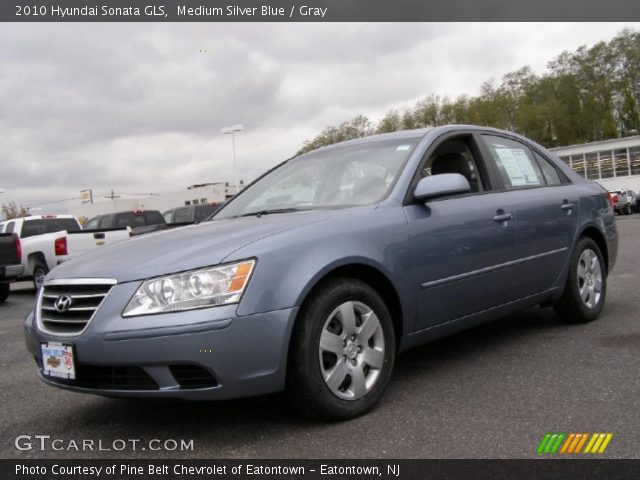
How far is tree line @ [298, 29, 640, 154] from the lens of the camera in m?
59.1

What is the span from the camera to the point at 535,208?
4562 mm

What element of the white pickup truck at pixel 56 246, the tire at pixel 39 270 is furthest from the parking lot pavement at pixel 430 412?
the tire at pixel 39 270

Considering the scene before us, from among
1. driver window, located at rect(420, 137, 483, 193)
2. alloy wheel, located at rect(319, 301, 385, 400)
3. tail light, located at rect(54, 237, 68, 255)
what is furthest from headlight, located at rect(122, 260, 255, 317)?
A: tail light, located at rect(54, 237, 68, 255)

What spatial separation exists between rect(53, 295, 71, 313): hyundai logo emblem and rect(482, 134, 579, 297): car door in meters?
2.89

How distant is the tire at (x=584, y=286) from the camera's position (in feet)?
16.2

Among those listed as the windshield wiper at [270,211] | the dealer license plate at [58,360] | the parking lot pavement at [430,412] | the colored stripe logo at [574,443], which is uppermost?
the windshield wiper at [270,211]

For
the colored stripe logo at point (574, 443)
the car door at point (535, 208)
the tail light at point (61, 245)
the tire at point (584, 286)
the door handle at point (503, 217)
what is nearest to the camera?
the colored stripe logo at point (574, 443)

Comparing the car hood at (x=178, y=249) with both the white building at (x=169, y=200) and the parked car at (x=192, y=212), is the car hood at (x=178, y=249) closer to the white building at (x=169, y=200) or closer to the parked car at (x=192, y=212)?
the parked car at (x=192, y=212)

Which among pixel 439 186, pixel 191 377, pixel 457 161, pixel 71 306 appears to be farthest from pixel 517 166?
pixel 71 306

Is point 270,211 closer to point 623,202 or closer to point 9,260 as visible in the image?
point 9,260

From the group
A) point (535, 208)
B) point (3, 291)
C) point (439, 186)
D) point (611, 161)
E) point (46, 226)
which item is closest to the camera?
point (439, 186)

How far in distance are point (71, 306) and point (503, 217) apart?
9.03ft

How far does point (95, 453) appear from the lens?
294 cm

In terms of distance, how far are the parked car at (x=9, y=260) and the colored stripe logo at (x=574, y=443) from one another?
31.5 feet
